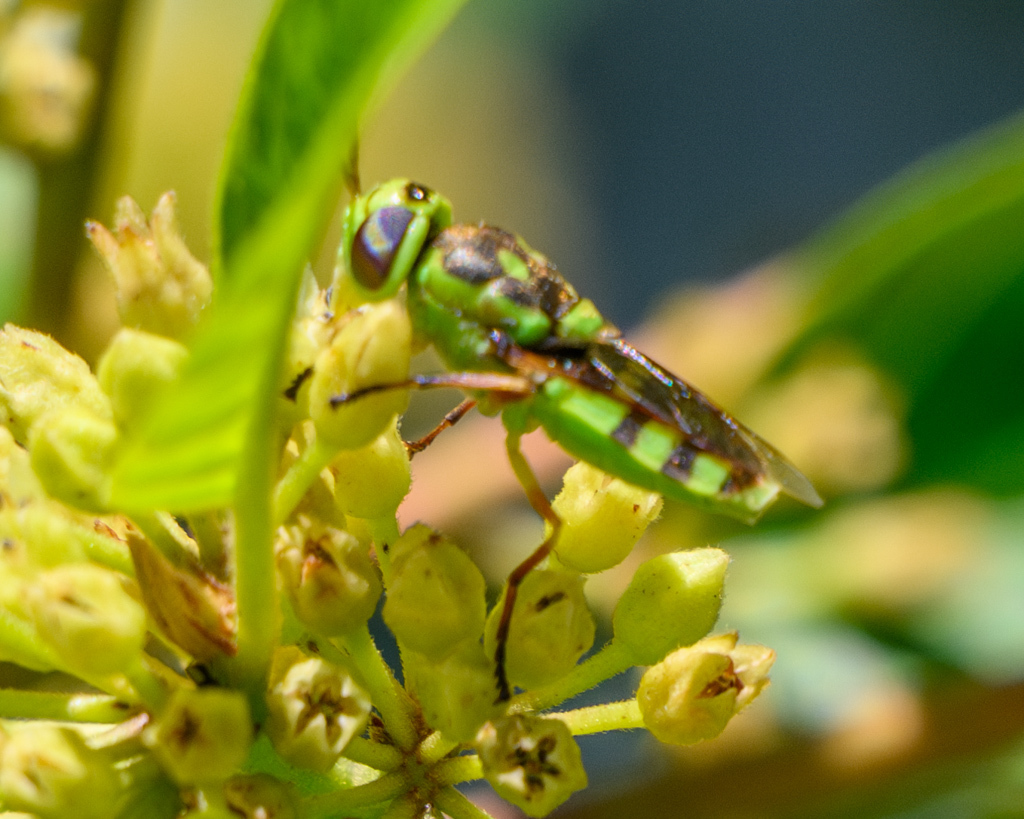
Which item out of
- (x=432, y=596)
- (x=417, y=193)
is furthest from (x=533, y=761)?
(x=417, y=193)

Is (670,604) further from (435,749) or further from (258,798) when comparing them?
(258,798)

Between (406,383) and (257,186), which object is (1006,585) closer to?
(406,383)

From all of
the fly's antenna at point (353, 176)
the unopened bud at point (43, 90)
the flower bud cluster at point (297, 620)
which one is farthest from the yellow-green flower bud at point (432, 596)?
Result: the unopened bud at point (43, 90)

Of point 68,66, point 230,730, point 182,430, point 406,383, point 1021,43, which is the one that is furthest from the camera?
point 1021,43

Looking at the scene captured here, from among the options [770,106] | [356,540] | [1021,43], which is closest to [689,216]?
[770,106]

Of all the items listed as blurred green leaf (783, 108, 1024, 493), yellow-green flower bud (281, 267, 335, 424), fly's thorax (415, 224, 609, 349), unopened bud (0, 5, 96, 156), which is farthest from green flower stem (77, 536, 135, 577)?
blurred green leaf (783, 108, 1024, 493)

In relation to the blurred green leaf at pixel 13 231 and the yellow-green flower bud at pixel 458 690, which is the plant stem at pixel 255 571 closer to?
the yellow-green flower bud at pixel 458 690
